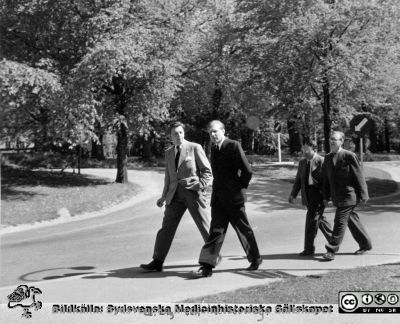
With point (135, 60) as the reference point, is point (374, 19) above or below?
above

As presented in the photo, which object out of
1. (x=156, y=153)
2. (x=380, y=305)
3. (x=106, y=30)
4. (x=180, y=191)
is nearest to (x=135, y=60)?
(x=106, y=30)

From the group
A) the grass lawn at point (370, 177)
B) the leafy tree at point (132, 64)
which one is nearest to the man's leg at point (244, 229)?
the leafy tree at point (132, 64)

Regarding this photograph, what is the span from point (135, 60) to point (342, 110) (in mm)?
12612

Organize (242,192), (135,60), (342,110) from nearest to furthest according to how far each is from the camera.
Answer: (242,192) → (135,60) → (342,110)

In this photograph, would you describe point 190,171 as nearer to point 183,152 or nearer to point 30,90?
point 183,152

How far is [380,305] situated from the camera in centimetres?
475

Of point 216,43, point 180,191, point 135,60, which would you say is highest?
point 216,43

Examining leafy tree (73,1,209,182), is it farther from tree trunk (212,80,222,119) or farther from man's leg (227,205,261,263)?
tree trunk (212,80,222,119)

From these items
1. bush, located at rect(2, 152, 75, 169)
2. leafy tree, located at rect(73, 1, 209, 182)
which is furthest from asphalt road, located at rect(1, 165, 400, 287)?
bush, located at rect(2, 152, 75, 169)

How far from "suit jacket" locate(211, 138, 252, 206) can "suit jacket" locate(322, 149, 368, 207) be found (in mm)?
1755

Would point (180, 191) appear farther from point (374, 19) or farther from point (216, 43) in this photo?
point (216, 43)

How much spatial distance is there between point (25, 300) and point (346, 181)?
4.52 meters

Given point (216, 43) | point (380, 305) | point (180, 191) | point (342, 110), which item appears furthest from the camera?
point (216, 43)

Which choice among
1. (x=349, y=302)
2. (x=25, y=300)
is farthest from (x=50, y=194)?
(x=349, y=302)
